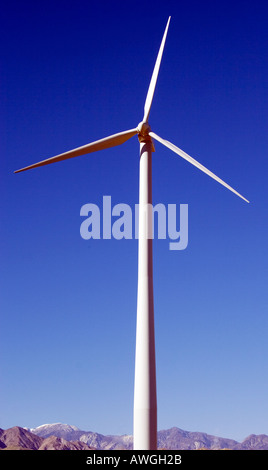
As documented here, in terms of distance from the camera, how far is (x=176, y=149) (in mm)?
32938

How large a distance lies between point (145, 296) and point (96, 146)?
10.6m

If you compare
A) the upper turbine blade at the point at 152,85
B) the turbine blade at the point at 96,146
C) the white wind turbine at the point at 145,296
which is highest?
the upper turbine blade at the point at 152,85

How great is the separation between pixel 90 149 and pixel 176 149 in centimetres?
506

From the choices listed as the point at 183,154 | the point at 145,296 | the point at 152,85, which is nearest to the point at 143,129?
the point at 183,154

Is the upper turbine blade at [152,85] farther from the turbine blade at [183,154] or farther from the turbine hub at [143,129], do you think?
the turbine blade at [183,154]

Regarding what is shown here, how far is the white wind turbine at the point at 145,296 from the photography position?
25812 millimetres

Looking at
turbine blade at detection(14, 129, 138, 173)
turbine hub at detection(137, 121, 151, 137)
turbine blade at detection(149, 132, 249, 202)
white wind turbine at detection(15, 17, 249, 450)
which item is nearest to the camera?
white wind turbine at detection(15, 17, 249, 450)

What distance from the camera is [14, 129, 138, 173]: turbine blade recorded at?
3312cm

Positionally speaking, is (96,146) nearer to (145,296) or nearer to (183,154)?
(183,154)

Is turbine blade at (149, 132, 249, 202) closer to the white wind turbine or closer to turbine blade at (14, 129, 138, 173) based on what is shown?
the white wind turbine

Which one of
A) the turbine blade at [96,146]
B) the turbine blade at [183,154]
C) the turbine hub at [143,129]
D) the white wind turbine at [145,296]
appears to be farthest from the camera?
the turbine blade at [96,146]

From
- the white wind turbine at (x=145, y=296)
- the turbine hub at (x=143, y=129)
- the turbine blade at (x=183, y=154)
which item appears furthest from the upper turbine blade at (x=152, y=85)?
the turbine blade at (x=183, y=154)

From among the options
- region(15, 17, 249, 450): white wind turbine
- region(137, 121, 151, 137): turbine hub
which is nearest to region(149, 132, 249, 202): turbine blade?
region(15, 17, 249, 450): white wind turbine
